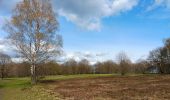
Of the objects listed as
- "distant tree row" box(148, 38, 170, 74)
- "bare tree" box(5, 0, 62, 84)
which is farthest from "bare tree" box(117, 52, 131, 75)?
"bare tree" box(5, 0, 62, 84)

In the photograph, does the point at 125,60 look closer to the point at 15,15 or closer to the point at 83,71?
the point at 83,71

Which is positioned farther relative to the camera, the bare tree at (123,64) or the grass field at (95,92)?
the bare tree at (123,64)

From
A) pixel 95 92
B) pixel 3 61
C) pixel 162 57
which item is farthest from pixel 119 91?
pixel 3 61

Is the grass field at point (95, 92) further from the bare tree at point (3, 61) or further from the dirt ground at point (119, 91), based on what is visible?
the bare tree at point (3, 61)

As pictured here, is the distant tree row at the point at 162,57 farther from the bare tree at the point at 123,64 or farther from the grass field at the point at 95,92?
the grass field at the point at 95,92

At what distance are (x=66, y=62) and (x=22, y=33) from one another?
410ft

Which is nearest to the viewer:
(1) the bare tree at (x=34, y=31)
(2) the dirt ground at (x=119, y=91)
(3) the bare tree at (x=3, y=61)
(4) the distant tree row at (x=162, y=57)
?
(2) the dirt ground at (x=119, y=91)

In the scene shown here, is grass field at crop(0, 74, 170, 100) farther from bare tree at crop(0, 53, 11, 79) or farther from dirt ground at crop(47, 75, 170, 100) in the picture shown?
bare tree at crop(0, 53, 11, 79)

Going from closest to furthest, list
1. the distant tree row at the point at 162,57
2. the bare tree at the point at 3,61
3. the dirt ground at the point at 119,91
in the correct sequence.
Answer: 1. the dirt ground at the point at 119,91
2. the distant tree row at the point at 162,57
3. the bare tree at the point at 3,61

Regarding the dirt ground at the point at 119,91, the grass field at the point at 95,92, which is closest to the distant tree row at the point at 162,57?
the grass field at the point at 95,92

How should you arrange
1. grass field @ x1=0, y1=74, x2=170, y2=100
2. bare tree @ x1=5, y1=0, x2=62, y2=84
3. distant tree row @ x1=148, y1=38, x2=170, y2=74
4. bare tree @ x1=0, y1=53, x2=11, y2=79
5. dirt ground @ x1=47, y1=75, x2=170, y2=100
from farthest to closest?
bare tree @ x1=0, y1=53, x2=11, y2=79, distant tree row @ x1=148, y1=38, x2=170, y2=74, bare tree @ x1=5, y1=0, x2=62, y2=84, grass field @ x1=0, y1=74, x2=170, y2=100, dirt ground @ x1=47, y1=75, x2=170, y2=100

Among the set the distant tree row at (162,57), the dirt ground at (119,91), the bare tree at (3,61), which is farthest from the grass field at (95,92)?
the bare tree at (3,61)

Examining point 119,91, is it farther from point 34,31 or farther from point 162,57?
point 162,57

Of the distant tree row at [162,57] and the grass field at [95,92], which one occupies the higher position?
the distant tree row at [162,57]
